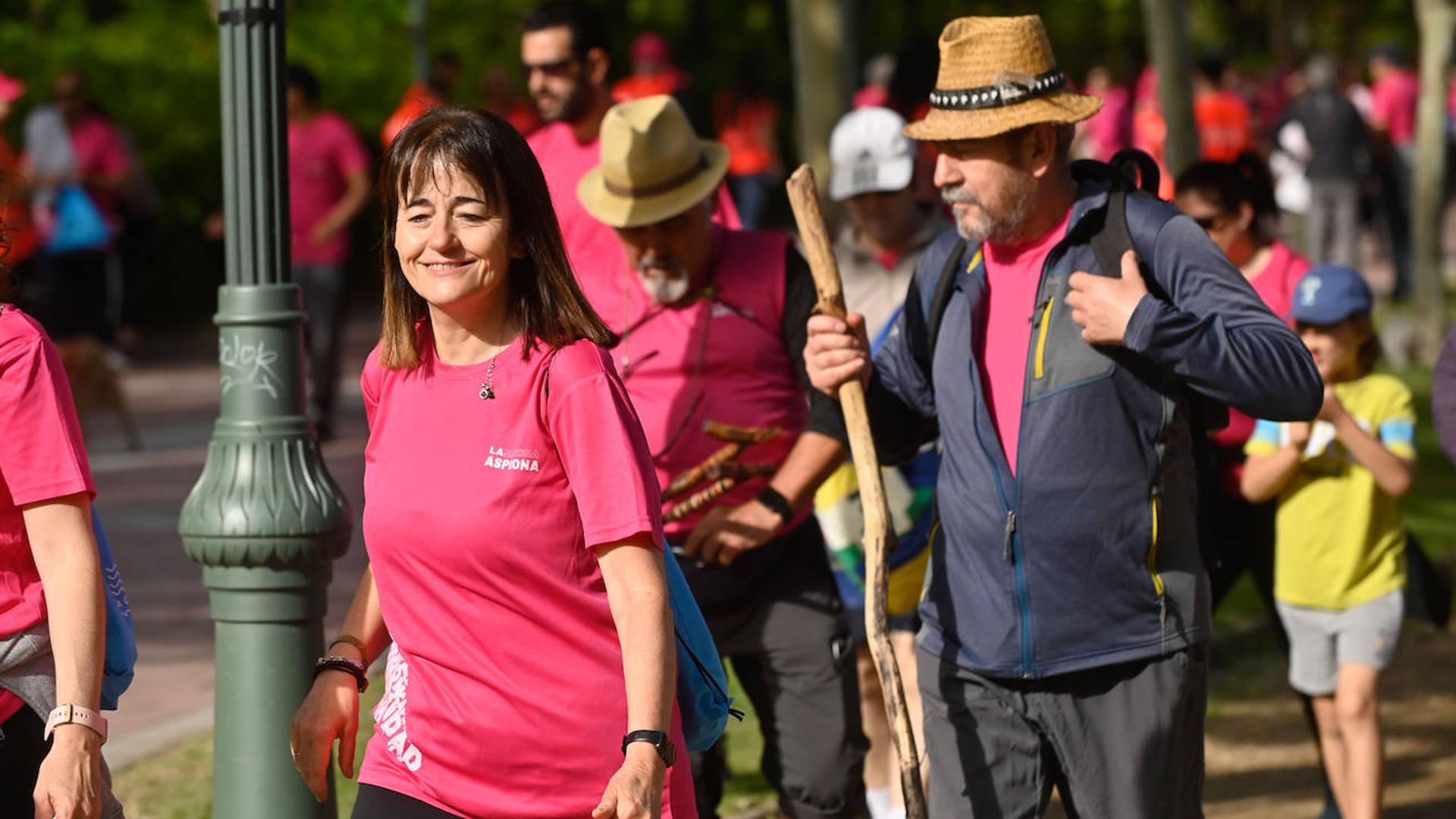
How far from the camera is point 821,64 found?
10.3 metres

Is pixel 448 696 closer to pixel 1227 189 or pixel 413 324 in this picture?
→ pixel 413 324

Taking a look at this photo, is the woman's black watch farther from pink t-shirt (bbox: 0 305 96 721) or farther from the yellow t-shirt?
the yellow t-shirt

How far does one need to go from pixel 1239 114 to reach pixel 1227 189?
12.4 meters

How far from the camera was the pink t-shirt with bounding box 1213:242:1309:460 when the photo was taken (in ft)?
21.2

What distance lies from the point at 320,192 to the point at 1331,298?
854cm

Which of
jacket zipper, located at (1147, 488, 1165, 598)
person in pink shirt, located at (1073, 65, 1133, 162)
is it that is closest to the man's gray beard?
jacket zipper, located at (1147, 488, 1165, 598)

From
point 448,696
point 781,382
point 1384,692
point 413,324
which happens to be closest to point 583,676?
point 448,696

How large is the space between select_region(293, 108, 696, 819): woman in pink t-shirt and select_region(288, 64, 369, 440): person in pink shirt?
9821 mm

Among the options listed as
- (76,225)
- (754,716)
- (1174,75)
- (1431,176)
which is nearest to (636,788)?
(754,716)

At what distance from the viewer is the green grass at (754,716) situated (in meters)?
6.67

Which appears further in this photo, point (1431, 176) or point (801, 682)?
point (1431, 176)

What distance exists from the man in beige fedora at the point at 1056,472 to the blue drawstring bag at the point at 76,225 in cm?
1275

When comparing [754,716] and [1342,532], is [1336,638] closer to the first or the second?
[1342,532]

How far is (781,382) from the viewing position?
535 centimetres
